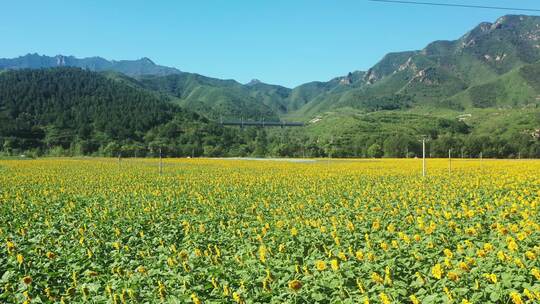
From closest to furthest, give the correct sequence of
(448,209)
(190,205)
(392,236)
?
1. (392,236)
2. (448,209)
3. (190,205)

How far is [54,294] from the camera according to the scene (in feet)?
22.0

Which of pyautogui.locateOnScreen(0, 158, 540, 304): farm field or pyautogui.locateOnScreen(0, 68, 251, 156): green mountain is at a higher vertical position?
pyautogui.locateOnScreen(0, 68, 251, 156): green mountain

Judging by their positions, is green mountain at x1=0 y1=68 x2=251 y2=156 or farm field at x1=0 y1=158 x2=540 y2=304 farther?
green mountain at x1=0 y1=68 x2=251 y2=156

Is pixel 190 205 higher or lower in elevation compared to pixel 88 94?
lower

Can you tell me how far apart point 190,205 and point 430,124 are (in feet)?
525

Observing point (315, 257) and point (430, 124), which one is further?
point (430, 124)

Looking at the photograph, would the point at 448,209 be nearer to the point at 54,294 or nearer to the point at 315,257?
the point at 315,257

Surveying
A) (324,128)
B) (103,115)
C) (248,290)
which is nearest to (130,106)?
(103,115)

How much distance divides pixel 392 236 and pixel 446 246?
1.33 meters

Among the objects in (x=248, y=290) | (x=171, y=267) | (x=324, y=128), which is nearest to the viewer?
(x=248, y=290)

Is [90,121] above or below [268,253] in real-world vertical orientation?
above

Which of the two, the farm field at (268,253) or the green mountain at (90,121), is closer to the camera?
the farm field at (268,253)

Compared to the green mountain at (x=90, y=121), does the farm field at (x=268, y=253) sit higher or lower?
lower

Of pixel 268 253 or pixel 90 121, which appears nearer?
pixel 268 253
